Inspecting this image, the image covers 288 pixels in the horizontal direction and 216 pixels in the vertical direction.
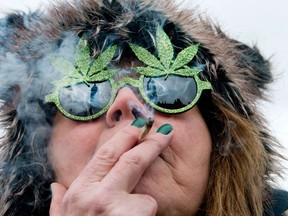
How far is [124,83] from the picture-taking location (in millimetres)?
1897

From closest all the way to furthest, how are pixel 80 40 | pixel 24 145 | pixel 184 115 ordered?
pixel 184 115 < pixel 80 40 < pixel 24 145

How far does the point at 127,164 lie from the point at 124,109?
0.26 m

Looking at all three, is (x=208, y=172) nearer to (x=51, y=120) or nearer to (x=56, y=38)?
(x=51, y=120)

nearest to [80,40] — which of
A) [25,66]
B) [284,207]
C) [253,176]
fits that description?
[25,66]

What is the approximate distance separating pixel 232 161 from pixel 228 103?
23 cm

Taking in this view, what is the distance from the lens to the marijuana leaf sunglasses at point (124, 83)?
74.5 inches

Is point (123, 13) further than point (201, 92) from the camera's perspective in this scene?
Yes

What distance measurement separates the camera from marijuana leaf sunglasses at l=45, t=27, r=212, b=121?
6.21 ft

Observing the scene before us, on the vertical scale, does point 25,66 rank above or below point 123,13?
below

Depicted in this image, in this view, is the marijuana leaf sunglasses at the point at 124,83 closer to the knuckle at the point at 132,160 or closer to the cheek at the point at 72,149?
the cheek at the point at 72,149

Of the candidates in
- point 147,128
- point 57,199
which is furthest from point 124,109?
point 57,199

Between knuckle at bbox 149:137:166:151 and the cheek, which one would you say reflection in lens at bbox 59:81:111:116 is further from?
knuckle at bbox 149:137:166:151

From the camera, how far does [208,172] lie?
198cm

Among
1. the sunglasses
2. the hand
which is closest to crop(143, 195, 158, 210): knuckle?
the hand
